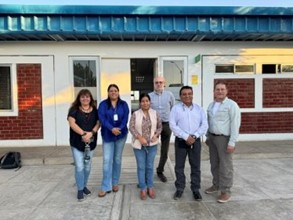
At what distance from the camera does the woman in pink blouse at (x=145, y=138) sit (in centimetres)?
485

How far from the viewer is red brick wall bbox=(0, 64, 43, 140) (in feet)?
28.9

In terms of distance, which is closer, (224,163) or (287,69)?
(224,163)

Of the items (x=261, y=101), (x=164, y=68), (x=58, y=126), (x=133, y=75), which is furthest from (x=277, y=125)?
(x=58, y=126)

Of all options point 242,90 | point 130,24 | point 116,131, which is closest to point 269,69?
point 242,90

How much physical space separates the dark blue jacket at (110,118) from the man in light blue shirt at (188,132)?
0.77 m

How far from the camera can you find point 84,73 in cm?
902

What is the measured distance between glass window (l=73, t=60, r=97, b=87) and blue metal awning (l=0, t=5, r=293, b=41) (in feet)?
4.84

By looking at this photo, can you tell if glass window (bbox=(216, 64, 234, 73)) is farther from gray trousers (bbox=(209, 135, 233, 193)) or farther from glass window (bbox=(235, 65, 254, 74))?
gray trousers (bbox=(209, 135, 233, 193))

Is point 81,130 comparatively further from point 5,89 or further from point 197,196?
point 5,89

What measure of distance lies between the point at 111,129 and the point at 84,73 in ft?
15.0

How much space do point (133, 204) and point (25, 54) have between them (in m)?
5.97

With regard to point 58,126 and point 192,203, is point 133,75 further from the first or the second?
point 192,203

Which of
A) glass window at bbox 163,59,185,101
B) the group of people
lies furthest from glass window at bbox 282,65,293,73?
the group of people

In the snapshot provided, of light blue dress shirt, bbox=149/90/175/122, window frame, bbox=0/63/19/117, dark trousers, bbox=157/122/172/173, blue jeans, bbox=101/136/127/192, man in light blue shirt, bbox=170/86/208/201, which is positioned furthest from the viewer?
window frame, bbox=0/63/19/117
